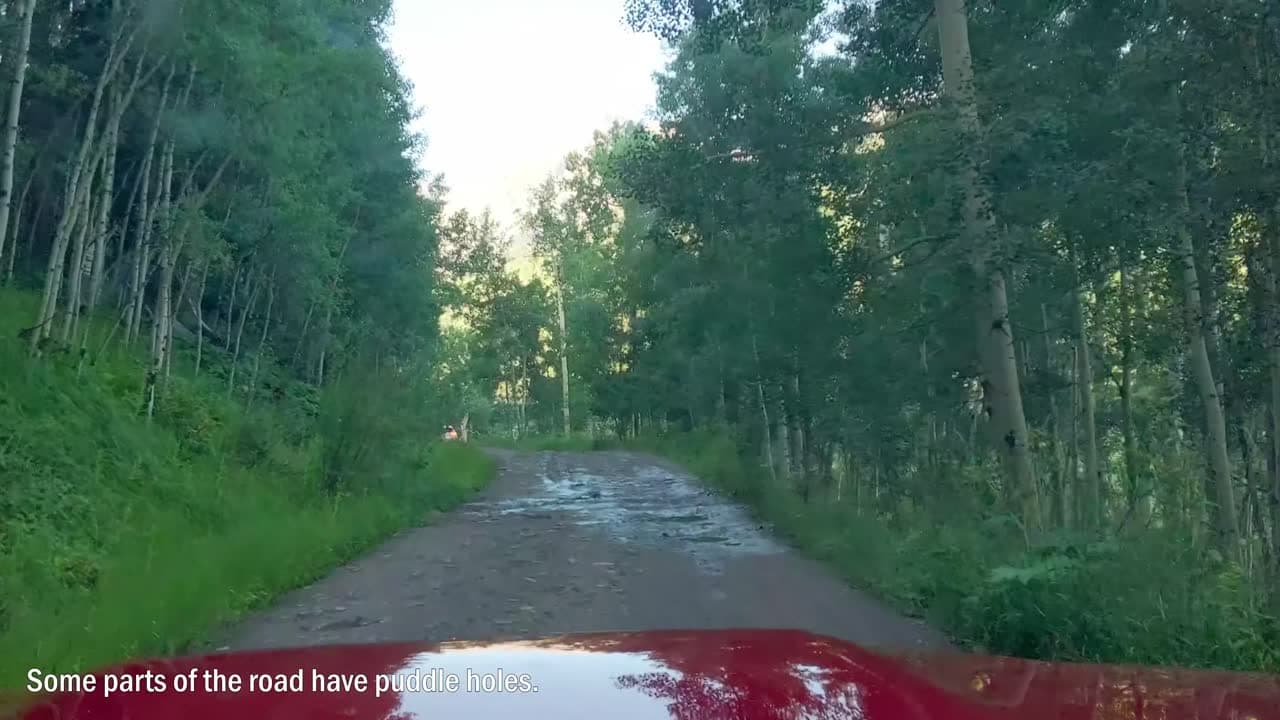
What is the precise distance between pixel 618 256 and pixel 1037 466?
27602 mm

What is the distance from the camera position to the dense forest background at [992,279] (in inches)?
322

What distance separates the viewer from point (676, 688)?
3.25 m

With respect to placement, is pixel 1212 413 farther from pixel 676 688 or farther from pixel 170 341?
pixel 170 341

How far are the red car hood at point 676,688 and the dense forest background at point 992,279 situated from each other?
10.5 feet

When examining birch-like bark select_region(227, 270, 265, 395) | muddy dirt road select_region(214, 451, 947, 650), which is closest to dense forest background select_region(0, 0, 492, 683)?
birch-like bark select_region(227, 270, 265, 395)

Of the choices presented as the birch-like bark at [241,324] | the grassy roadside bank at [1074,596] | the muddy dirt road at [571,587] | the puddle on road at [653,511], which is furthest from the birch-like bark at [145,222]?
the grassy roadside bank at [1074,596]

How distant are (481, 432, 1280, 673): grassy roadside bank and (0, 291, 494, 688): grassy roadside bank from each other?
5.94 m

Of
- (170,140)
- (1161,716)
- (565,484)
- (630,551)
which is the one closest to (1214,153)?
(630,551)

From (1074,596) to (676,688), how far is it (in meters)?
4.72

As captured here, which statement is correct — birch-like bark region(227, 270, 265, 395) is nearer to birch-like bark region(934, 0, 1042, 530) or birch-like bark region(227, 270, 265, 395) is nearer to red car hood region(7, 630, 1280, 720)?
birch-like bark region(934, 0, 1042, 530)

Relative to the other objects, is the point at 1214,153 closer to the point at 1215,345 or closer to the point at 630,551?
the point at 630,551

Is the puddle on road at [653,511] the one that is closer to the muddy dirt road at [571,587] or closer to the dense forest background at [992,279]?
the muddy dirt road at [571,587]

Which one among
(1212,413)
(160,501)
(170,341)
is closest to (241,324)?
(170,341)

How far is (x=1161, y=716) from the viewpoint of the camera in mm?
3156
